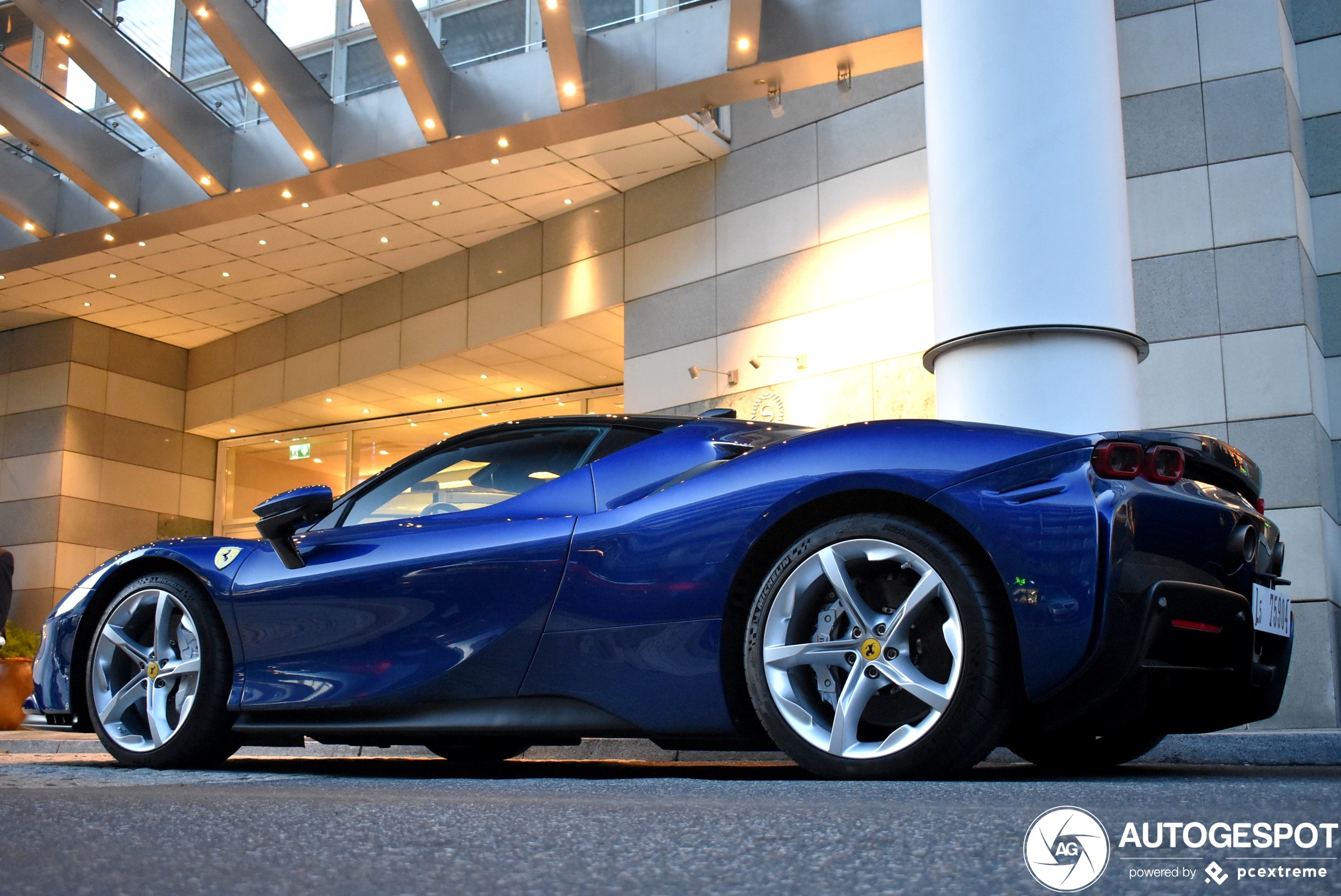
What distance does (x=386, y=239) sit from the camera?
16844 millimetres

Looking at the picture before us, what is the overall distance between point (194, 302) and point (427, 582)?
17907mm

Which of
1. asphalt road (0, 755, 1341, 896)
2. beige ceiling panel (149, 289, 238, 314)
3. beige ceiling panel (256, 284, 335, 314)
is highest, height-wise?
beige ceiling panel (256, 284, 335, 314)

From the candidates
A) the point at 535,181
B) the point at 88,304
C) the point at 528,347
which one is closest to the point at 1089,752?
the point at 535,181

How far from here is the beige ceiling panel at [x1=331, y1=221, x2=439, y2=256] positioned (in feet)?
54.0

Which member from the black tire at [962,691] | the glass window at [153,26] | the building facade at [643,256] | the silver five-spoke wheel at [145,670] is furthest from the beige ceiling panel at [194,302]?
the black tire at [962,691]

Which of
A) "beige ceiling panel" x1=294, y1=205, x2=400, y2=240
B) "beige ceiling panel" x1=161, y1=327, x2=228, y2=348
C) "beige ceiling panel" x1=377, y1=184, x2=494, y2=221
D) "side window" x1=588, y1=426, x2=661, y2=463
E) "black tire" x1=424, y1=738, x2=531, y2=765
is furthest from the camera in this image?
"beige ceiling panel" x1=161, y1=327, x2=228, y2=348

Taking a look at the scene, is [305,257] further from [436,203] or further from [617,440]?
[617,440]

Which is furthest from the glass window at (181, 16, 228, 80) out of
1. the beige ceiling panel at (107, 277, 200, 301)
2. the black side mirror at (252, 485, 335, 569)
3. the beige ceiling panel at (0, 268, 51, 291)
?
the black side mirror at (252, 485, 335, 569)

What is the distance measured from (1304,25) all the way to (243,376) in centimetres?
1712

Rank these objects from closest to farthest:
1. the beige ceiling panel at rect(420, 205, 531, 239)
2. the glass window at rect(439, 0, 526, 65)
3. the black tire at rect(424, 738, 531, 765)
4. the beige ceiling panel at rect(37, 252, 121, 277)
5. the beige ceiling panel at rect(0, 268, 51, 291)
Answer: the black tire at rect(424, 738, 531, 765) → the glass window at rect(439, 0, 526, 65) → the beige ceiling panel at rect(420, 205, 531, 239) → the beige ceiling panel at rect(37, 252, 121, 277) → the beige ceiling panel at rect(0, 268, 51, 291)

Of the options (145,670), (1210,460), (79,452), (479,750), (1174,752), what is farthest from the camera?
(79,452)

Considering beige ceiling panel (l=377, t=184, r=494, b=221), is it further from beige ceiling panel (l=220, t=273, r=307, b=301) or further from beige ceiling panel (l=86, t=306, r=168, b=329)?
beige ceiling panel (l=86, t=306, r=168, b=329)

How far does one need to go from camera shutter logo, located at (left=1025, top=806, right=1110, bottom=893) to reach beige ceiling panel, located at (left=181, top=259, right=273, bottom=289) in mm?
17670

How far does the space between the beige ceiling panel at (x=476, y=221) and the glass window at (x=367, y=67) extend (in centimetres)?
324
